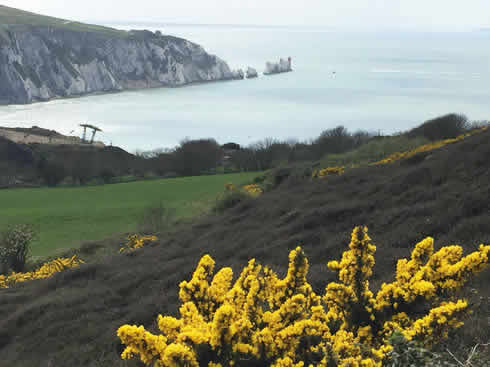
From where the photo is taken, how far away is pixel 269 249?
1103cm

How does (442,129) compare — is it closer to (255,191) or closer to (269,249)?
(255,191)

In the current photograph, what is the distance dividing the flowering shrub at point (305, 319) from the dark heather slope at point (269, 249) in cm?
75

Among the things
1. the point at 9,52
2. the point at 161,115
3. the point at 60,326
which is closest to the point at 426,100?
the point at 161,115

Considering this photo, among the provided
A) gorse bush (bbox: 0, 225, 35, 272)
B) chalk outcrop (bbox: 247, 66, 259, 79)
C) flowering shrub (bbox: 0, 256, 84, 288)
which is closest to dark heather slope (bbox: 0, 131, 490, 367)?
flowering shrub (bbox: 0, 256, 84, 288)

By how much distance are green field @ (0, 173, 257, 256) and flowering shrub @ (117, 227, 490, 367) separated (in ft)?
70.5

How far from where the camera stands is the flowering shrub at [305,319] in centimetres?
318

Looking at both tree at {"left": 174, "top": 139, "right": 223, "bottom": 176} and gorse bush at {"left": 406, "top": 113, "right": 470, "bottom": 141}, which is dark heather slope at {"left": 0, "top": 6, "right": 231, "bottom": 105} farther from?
gorse bush at {"left": 406, "top": 113, "right": 470, "bottom": 141}

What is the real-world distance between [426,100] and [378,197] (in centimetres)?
10256

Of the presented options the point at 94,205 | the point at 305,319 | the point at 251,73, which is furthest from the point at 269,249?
the point at 251,73

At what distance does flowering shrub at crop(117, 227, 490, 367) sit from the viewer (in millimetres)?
3176

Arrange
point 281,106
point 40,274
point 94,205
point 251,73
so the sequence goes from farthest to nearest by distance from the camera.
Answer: point 251,73
point 281,106
point 94,205
point 40,274

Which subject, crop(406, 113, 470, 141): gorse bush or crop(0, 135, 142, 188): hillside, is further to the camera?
crop(0, 135, 142, 188): hillside

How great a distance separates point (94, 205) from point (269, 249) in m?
27.6

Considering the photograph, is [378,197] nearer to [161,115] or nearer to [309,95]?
[161,115]
